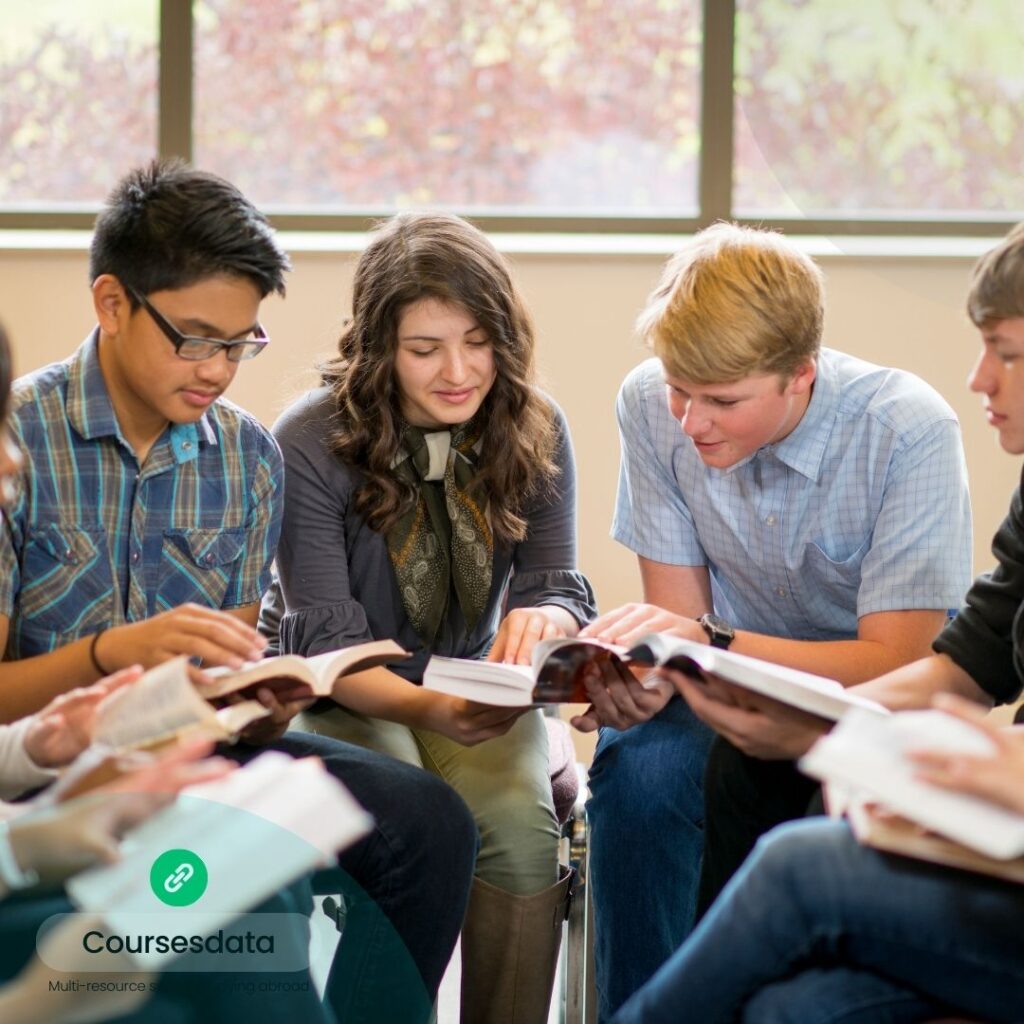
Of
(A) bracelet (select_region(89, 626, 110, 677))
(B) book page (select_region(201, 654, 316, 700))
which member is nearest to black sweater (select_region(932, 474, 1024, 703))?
(B) book page (select_region(201, 654, 316, 700))

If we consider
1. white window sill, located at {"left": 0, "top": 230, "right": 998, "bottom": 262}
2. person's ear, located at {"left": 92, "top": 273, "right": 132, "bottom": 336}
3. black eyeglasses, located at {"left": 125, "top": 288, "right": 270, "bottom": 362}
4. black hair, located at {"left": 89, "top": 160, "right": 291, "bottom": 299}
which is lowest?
black eyeglasses, located at {"left": 125, "top": 288, "right": 270, "bottom": 362}

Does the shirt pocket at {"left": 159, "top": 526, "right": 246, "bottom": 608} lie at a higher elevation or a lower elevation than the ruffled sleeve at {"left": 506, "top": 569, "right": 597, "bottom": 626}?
higher

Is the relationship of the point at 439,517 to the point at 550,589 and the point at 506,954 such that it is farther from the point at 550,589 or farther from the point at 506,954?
the point at 506,954

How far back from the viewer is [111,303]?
178 centimetres

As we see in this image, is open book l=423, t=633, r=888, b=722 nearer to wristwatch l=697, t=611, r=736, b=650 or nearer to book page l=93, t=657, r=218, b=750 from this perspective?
wristwatch l=697, t=611, r=736, b=650

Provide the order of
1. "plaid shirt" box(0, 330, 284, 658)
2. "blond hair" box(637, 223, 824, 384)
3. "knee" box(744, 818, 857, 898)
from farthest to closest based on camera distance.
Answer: "blond hair" box(637, 223, 824, 384) < "plaid shirt" box(0, 330, 284, 658) < "knee" box(744, 818, 857, 898)

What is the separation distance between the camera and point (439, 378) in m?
2.02

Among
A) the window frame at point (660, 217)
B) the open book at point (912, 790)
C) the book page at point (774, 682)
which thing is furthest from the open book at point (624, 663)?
the window frame at point (660, 217)

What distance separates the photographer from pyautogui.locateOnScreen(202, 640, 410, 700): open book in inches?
57.7

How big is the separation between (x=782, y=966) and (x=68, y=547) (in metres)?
0.99

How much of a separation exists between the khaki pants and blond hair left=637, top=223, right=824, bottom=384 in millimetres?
565

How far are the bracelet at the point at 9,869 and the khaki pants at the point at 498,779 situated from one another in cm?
69

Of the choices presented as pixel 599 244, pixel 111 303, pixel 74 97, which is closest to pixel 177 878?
pixel 111 303

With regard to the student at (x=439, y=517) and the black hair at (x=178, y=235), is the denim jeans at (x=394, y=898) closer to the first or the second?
the student at (x=439, y=517)
